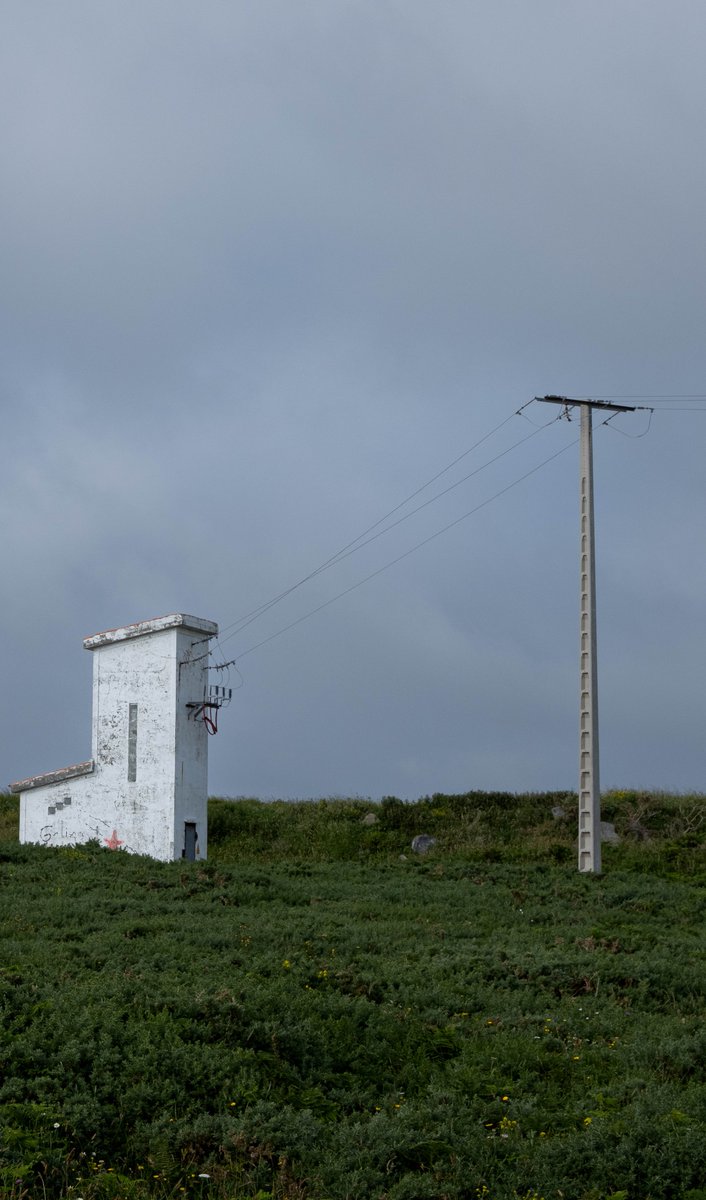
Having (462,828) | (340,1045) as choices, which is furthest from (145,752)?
(340,1045)

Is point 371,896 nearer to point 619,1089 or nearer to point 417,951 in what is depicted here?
point 417,951

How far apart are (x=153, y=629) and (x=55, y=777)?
436 cm

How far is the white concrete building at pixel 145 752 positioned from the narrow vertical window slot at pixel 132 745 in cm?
2

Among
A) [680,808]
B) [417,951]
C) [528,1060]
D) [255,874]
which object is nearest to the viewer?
[528,1060]

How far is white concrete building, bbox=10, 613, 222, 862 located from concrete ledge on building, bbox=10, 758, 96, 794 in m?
0.02

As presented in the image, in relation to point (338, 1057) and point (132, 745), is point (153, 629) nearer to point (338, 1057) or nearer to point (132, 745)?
point (132, 745)

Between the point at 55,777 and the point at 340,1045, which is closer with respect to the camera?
the point at 340,1045

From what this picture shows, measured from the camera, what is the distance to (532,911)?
19.1 metres

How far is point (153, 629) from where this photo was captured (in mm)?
26609

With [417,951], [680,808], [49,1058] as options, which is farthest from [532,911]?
[680,808]

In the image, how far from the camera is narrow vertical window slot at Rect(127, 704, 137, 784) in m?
26.5

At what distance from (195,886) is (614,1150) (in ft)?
36.8

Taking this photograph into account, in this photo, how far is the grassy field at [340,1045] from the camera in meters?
8.62

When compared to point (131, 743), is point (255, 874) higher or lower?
lower
